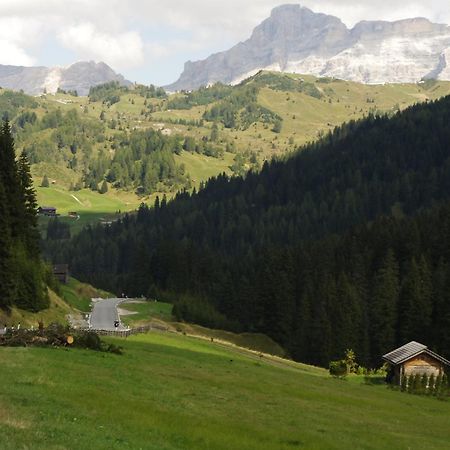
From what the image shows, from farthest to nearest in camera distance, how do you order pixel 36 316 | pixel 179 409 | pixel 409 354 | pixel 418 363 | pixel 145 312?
pixel 145 312
pixel 36 316
pixel 418 363
pixel 409 354
pixel 179 409

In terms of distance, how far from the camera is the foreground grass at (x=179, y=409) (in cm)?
2472

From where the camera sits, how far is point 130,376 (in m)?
39.9

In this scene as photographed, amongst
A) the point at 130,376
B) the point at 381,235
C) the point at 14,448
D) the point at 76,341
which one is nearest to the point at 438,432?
the point at 130,376

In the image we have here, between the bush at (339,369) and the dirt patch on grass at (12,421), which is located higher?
the dirt patch on grass at (12,421)

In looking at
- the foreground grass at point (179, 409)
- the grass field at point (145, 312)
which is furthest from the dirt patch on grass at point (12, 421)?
the grass field at point (145, 312)

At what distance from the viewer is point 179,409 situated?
109 feet

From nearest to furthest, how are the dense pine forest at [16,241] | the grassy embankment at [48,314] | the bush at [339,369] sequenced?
1. the grassy embankment at [48,314]
2. the dense pine forest at [16,241]
3. the bush at [339,369]

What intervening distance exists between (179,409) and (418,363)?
49.5 meters

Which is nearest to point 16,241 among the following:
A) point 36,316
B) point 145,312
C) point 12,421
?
point 36,316

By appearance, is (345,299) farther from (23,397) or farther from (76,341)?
(23,397)

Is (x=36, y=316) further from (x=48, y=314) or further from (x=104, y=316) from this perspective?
(x=104, y=316)

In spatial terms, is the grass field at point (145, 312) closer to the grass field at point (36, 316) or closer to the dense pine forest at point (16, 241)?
the grass field at point (36, 316)

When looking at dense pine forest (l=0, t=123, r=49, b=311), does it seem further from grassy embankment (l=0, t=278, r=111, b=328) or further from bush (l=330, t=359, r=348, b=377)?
bush (l=330, t=359, r=348, b=377)

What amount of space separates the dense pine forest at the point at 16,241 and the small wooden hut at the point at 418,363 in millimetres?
43496
